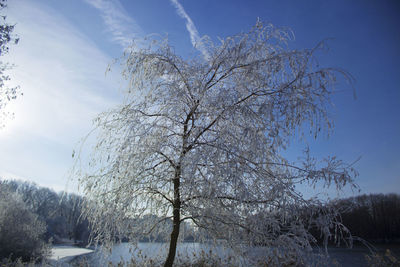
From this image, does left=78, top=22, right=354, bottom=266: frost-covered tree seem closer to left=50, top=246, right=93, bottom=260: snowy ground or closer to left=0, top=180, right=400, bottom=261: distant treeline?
left=0, top=180, right=400, bottom=261: distant treeline

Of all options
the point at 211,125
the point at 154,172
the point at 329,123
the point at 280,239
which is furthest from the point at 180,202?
the point at 329,123

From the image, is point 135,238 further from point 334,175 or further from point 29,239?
point 29,239

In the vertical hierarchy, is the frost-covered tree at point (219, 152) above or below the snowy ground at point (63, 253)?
above

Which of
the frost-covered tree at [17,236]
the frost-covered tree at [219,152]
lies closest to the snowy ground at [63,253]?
the frost-covered tree at [17,236]

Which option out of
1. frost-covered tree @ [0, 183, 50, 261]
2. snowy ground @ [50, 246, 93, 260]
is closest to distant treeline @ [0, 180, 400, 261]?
frost-covered tree @ [0, 183, 50, 261]

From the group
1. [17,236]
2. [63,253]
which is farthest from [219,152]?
[63,253]

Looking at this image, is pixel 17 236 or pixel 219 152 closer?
pixel 219 152

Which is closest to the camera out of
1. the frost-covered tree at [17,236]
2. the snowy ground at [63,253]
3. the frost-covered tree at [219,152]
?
the frost-covered tree at [219,152]

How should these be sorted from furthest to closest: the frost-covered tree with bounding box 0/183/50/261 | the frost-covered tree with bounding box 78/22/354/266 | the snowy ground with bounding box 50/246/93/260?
the snowy ground with bounding box 50/246/93/260, the frost-covered tree with bounding box 0/183/50/261, the frost-covered tree with bounding box 78/22/354/266

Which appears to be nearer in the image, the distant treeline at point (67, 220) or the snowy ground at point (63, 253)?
the distant treeline at point (67, 220)

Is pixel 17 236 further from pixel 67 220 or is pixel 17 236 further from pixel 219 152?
pixel 219 152

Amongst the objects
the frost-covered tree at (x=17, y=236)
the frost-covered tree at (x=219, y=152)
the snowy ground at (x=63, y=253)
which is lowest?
the snowy ground at (x=63, y=253)

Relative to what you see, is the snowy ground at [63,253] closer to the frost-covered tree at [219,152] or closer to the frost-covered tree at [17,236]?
the frost-covered tree at [17,236]

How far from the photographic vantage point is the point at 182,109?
371 cm
